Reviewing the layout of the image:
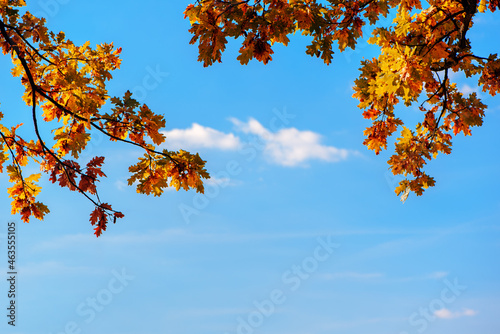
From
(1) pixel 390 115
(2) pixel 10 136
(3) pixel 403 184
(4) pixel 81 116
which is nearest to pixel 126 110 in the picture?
(4) pixel 81 116

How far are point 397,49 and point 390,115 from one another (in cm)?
237

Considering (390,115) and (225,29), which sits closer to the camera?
(225,29)

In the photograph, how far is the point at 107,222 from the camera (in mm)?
6816

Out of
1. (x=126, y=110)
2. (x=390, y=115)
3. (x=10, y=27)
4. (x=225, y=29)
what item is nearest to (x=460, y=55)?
(x=390, y=115)

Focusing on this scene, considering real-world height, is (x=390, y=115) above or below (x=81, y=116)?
above

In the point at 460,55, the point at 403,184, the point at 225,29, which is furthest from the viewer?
the point at 403,184

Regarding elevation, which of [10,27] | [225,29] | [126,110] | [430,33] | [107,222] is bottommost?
[107,222]

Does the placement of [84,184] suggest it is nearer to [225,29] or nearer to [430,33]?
[225,29]

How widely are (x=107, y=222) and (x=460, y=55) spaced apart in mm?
6567

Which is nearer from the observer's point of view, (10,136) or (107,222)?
(107,222)

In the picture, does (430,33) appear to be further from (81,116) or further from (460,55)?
(81,116)

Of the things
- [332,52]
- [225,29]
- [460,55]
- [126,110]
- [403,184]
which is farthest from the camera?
[403,184]

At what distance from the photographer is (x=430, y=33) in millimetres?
7930

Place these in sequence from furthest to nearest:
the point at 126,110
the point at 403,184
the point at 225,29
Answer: the point at 403,184, the point at 126,110, the point at 225,29
